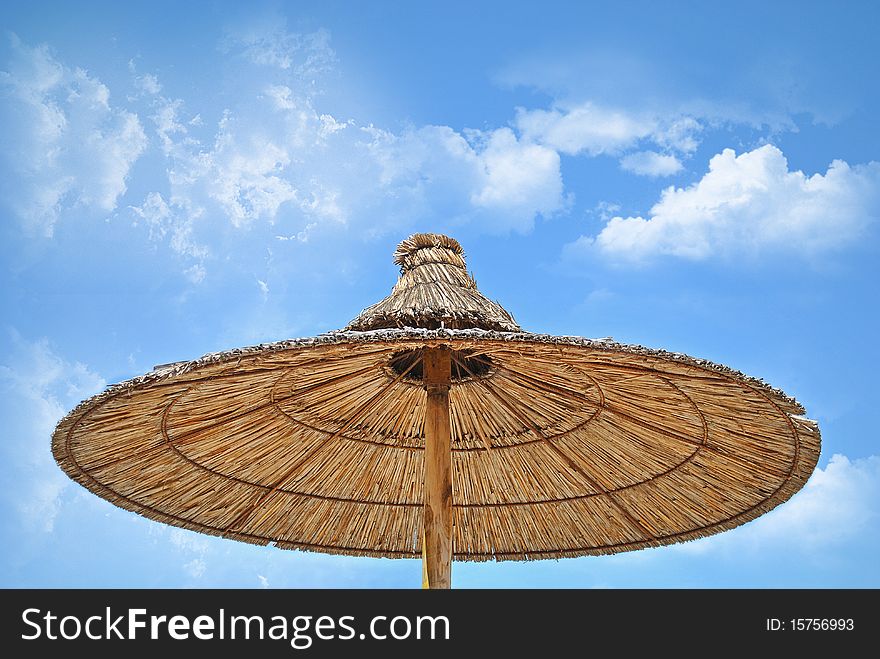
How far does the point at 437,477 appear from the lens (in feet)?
12.5

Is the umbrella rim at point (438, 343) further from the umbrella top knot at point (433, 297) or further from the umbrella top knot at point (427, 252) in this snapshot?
the umbrella top knot at point (427, 252)

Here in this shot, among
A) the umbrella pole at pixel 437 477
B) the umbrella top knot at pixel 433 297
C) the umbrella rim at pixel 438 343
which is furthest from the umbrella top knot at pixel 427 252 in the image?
the umbrella rim at pixel 438 343

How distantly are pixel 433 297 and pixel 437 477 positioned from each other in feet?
2.62

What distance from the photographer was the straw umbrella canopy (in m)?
3.57

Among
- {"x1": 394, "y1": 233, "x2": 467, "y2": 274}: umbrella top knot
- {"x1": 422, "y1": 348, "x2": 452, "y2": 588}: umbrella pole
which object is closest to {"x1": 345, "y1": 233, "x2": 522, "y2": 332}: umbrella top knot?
{"x1": 394, "y1": 233, "x2": 467, "y2": 274}: umbrella top knot

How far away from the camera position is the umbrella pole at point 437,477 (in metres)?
3.67

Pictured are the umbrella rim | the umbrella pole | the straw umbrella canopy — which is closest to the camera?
the umbrella rim

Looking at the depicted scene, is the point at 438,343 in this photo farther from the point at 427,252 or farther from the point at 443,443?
the point at 427,252

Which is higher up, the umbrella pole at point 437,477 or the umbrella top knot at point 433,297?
the umbrella top knot at point 433,297

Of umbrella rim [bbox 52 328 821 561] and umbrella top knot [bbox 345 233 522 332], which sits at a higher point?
umbrella top knot [bbox 345 233 522 332]

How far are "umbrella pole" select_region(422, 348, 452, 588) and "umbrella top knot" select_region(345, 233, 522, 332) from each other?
0.28m

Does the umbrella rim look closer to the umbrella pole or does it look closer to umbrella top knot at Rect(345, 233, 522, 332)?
Answer: umbrella top knot at Rect(345, 233, 522, 332)
